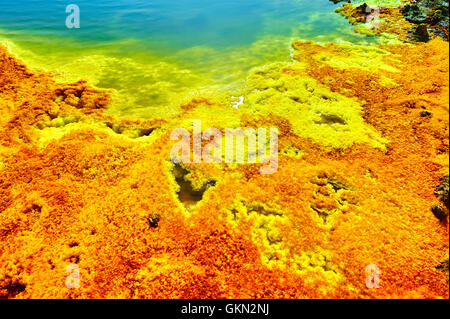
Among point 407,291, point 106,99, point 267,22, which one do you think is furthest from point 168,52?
point 407,291

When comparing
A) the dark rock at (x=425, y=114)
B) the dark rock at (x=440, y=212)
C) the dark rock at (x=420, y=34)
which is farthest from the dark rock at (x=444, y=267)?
the dark rock at (x=420, y=34)

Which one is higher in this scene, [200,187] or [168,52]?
[168,52]

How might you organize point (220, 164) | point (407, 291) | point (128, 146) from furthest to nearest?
point (128, 146)
point (220, 164)
point (407, 291)

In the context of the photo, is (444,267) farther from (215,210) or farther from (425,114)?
(425,114)

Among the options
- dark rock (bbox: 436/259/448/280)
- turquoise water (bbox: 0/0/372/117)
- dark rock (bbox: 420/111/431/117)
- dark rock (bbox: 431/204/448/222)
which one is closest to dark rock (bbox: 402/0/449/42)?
turquoise water (bbox: 0/0/372/117)

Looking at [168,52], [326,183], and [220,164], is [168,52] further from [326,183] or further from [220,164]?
[326,183]

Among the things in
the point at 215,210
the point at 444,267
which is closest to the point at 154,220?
the point at 215,210
